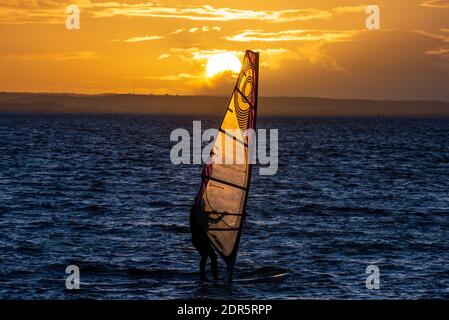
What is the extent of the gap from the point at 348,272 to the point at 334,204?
1903 cm

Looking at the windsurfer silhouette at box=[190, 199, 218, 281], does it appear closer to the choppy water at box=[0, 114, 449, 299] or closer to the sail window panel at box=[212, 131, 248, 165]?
the choppy water at box=[0, 114, 449, 299]

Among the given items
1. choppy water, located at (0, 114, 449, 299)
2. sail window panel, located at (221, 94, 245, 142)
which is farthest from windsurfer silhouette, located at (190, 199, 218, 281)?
sail window panel, located at (221, 94, 245, 142)

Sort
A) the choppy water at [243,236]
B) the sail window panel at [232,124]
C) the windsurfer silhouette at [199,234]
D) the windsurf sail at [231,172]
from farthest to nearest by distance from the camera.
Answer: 1. the choppy water at [243,236]
2. the windsurfer silhouette at [199,234]
3. the sail window panel at [232,124]
4. the windsurf sail at [231,172]

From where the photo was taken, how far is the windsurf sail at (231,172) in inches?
701

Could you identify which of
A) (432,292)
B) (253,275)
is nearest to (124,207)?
(253,275)

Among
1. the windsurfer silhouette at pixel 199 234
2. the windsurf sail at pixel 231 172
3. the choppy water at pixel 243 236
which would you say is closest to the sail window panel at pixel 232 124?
the windsurf sail at pixel 231 172

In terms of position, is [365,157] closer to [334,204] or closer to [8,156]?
[8,156]

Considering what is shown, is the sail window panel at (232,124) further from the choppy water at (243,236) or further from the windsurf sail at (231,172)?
the choppy water at (243,236)

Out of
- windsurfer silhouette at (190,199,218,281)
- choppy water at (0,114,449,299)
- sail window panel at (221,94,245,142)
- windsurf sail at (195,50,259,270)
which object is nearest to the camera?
windsurf sail at (195,50,259,270)

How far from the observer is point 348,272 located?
21.5m

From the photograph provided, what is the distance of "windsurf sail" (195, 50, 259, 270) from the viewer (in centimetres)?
1780

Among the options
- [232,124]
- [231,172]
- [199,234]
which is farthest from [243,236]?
[232,124]

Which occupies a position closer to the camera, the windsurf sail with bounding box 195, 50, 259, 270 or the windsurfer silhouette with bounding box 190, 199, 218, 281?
the windsurf sail with bounding box 195, 50, 259, 270
